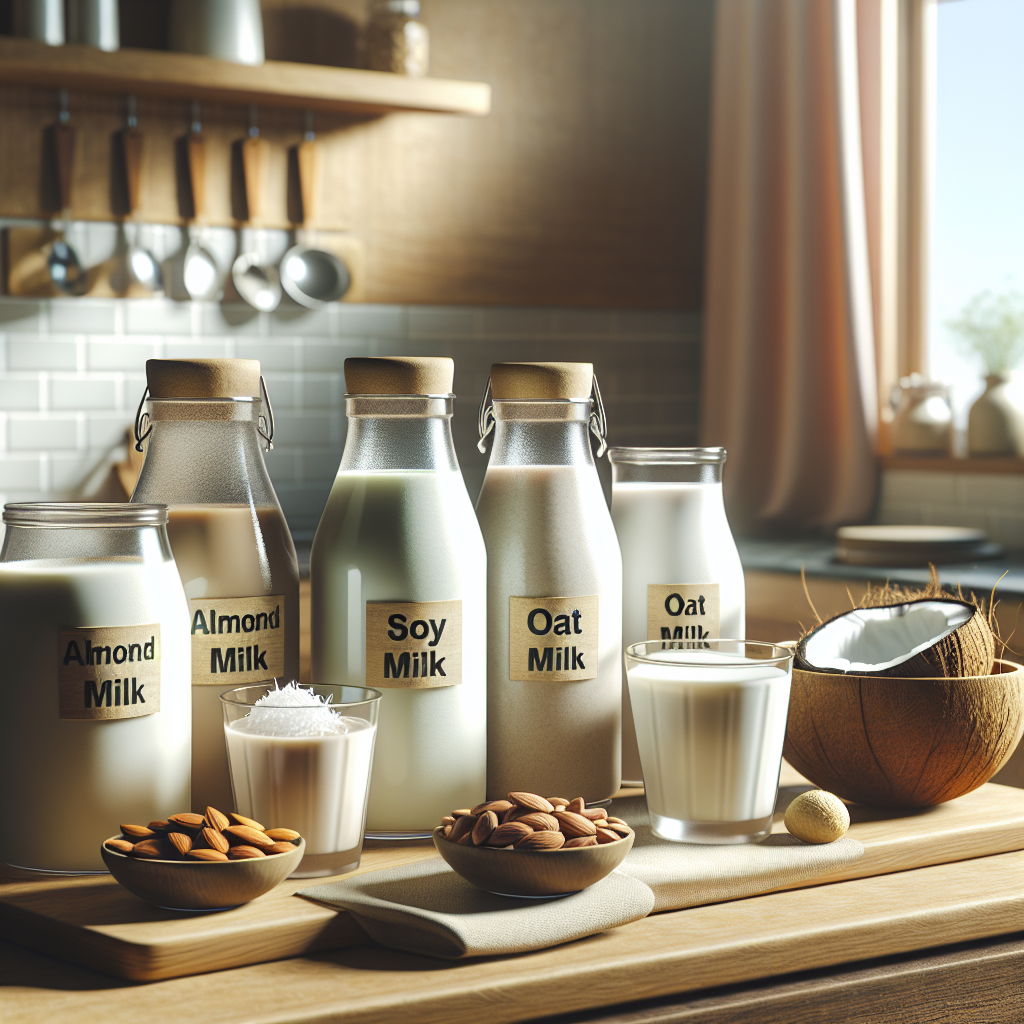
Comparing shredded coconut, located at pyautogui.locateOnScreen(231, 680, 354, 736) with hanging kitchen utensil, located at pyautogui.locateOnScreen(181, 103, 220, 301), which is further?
hanging kitchen utensil, located at pyautogui.locateOnScreen(181, 103, 220, 301)

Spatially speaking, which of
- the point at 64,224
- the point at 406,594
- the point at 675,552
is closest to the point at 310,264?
the point at 64,224

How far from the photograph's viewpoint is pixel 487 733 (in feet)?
2.91

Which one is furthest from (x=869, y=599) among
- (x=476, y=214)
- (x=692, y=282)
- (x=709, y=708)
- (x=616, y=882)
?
(x=692, y=282)

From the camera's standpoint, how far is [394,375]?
83cm

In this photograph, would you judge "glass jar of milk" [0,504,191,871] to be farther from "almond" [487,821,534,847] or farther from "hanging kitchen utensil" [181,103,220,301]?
"hanging kitchen utensil" [181,103,220,301]

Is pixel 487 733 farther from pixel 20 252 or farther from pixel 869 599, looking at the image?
pixel 20 252

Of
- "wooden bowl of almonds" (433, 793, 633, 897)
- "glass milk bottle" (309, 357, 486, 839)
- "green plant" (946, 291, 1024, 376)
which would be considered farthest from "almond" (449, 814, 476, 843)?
"green plant" (946, 291, 1024, 376)

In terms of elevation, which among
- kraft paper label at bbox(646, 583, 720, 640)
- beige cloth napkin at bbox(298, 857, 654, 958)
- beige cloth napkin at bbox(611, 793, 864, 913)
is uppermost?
kraft paper label at bbox(646, 583, 720, 640)

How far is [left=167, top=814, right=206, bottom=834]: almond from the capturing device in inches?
27.4

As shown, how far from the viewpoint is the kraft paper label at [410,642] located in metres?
0.81

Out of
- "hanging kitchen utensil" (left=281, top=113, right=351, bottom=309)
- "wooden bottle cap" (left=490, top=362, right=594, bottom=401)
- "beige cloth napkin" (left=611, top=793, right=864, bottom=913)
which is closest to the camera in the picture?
"beige cloth napkin" (left=611, top=793, right=864, bottom=913)

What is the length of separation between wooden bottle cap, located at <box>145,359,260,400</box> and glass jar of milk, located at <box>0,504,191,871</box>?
92mm

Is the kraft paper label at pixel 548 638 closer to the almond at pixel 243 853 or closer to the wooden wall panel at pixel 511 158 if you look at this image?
the almond at pixel 243 853

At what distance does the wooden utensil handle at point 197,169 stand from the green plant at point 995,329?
1730 mm
